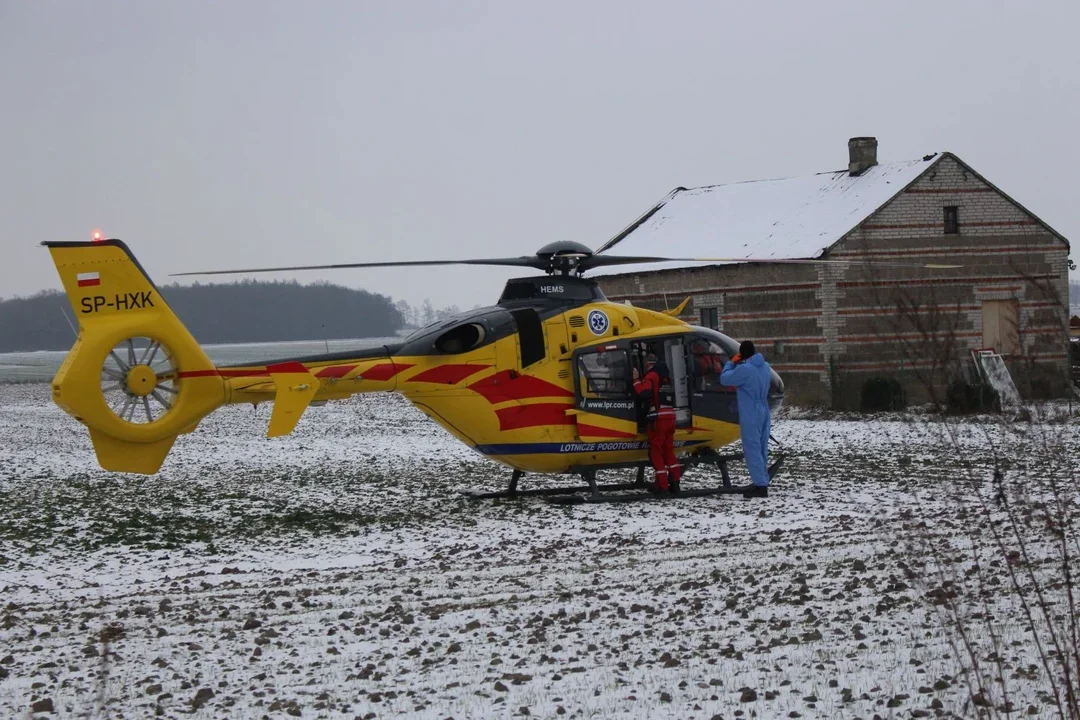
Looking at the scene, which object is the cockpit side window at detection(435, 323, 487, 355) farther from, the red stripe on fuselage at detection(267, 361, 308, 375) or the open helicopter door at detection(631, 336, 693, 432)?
the open helicopter door at detection(631, 336, 693, 432)

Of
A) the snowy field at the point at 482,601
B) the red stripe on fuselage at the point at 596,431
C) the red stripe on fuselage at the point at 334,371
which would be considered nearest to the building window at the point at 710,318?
the snowy field at the point at 482,601

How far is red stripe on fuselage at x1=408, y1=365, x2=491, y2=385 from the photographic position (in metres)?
13.1

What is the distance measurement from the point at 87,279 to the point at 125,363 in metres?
0.93

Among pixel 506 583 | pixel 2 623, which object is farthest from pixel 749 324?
pixel 2 623

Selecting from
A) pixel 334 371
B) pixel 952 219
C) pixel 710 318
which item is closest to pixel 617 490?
pixel 334 371

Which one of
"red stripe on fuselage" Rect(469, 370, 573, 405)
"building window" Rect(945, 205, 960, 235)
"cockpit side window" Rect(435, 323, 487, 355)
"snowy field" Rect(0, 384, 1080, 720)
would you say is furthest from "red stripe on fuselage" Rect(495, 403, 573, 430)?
"building window" Rect(945, 205, 960, 235)

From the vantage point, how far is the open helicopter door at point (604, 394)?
44.9 ft

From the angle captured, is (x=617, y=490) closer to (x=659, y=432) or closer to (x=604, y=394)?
(x=659, y=432)

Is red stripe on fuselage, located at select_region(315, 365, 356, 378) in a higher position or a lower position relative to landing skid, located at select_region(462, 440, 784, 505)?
higher

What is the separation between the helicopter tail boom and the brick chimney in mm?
21017

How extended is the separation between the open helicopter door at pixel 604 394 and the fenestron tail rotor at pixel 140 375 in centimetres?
469

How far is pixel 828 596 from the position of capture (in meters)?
8.30

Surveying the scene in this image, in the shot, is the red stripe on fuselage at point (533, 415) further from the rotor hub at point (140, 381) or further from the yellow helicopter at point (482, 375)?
the rotor hub at point (140, 381)

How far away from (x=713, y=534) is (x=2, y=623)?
21.3 feet
